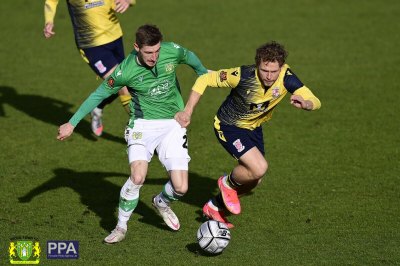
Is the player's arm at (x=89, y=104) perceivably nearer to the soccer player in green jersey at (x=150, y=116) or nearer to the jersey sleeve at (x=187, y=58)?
the soccer player in green jersey at (x=150, y=116)

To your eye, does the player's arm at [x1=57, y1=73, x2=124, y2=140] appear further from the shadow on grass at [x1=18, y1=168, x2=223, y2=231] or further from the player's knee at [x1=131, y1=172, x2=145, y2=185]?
the shadow on grass at [x1=18, y1=168, x2=223, y2=231]

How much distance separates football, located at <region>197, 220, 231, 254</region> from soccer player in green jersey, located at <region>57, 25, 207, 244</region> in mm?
813

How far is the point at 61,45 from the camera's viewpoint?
777 inches

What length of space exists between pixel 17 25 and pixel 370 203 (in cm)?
1339

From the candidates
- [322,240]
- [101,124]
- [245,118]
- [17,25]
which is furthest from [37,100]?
[322,240]

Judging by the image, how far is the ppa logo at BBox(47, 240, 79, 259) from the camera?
9219 mm

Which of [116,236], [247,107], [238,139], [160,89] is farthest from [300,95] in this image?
[116,236]

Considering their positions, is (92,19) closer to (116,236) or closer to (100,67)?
(100,67)

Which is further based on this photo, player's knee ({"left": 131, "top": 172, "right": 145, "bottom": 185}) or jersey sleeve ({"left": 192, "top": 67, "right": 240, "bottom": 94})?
jersey sleeve ({"left": 192, "top": 67, "right": 240, "bottom": 94})

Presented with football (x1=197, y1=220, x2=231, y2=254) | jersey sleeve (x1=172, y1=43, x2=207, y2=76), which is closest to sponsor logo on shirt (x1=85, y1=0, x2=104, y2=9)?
jersey sleeve (x1=172, y1=43, x2=207, y2=76)

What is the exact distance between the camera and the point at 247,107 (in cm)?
1010

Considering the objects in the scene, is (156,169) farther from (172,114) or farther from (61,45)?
(61,45)

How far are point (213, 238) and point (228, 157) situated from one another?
13.9 ft

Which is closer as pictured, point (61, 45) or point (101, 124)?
point (101, 124)
